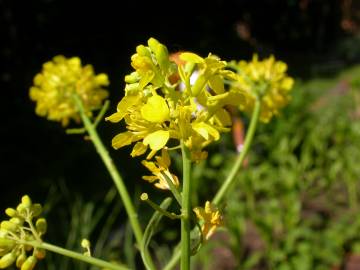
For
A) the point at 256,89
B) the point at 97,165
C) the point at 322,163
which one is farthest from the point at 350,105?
the point at 256,89

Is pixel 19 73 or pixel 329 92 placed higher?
pixel 19 73

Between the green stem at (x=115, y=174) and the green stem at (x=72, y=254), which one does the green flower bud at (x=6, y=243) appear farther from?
the green stem at (x=115, y=174)

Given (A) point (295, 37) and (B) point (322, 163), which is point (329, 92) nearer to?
(B) point (322, 163)

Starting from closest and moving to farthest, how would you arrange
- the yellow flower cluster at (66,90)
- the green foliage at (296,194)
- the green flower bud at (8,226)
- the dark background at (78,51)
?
the green flower bud at (8,226), the yellow flower cluster at (66,90), the green foliage at (296,194), the dark background at (78,51)

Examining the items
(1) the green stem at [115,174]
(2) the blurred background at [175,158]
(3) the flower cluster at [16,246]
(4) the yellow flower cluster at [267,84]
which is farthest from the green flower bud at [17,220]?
(4) the yellow flower cluster at [267,84]

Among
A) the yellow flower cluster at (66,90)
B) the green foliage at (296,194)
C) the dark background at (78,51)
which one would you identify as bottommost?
the green foliage at (296,194)

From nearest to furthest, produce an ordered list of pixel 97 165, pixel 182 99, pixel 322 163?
pixel 182 99 → pixel 322 163 → pixel 97 165

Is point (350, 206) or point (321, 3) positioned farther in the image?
point (321, 3)
